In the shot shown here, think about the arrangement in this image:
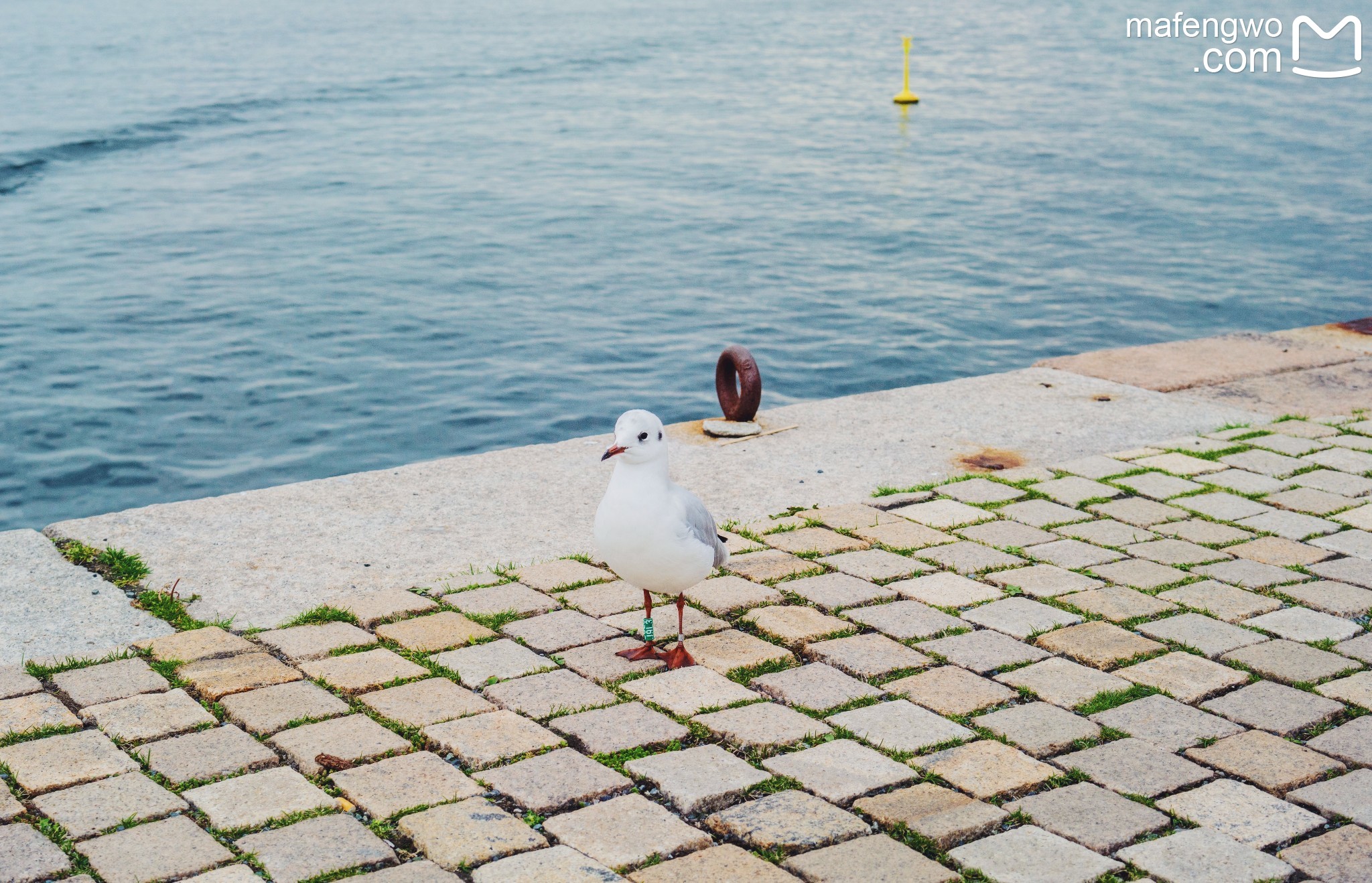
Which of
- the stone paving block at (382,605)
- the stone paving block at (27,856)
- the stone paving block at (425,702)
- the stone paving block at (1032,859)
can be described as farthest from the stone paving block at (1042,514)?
the stone paving block at (27,856)

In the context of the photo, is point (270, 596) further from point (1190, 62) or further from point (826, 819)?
point (1190, 62)

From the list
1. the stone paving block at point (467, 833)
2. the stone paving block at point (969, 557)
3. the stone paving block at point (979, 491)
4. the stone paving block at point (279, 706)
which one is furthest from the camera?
the stone paving block at point (979, 491)

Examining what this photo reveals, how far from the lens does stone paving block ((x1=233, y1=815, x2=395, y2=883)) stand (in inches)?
126

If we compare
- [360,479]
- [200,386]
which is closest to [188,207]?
[200,386]

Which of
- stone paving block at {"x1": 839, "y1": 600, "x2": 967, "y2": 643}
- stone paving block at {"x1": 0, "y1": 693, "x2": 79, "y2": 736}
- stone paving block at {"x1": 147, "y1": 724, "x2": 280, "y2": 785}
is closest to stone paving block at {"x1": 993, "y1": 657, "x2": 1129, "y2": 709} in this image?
stone paving block at {"x1": 839, "y1": 600, "x2": 967, "y2": 643}

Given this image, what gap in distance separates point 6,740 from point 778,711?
2.34m

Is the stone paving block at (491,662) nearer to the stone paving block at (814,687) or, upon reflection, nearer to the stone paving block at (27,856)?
the stone paving block at (814,687)

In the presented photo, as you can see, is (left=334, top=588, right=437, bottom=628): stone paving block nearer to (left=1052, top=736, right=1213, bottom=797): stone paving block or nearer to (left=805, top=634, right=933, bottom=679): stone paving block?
(left=805, top=634, right=933, bottom=679): stone paving block

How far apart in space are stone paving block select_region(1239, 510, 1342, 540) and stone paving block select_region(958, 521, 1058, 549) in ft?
3.05

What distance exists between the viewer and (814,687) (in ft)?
13.8

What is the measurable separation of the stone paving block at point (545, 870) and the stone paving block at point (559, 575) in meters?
1.86

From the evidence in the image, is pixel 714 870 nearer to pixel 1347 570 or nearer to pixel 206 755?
pixel 206 755

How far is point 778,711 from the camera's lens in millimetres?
4039

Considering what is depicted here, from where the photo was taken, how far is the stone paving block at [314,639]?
4465 mm
